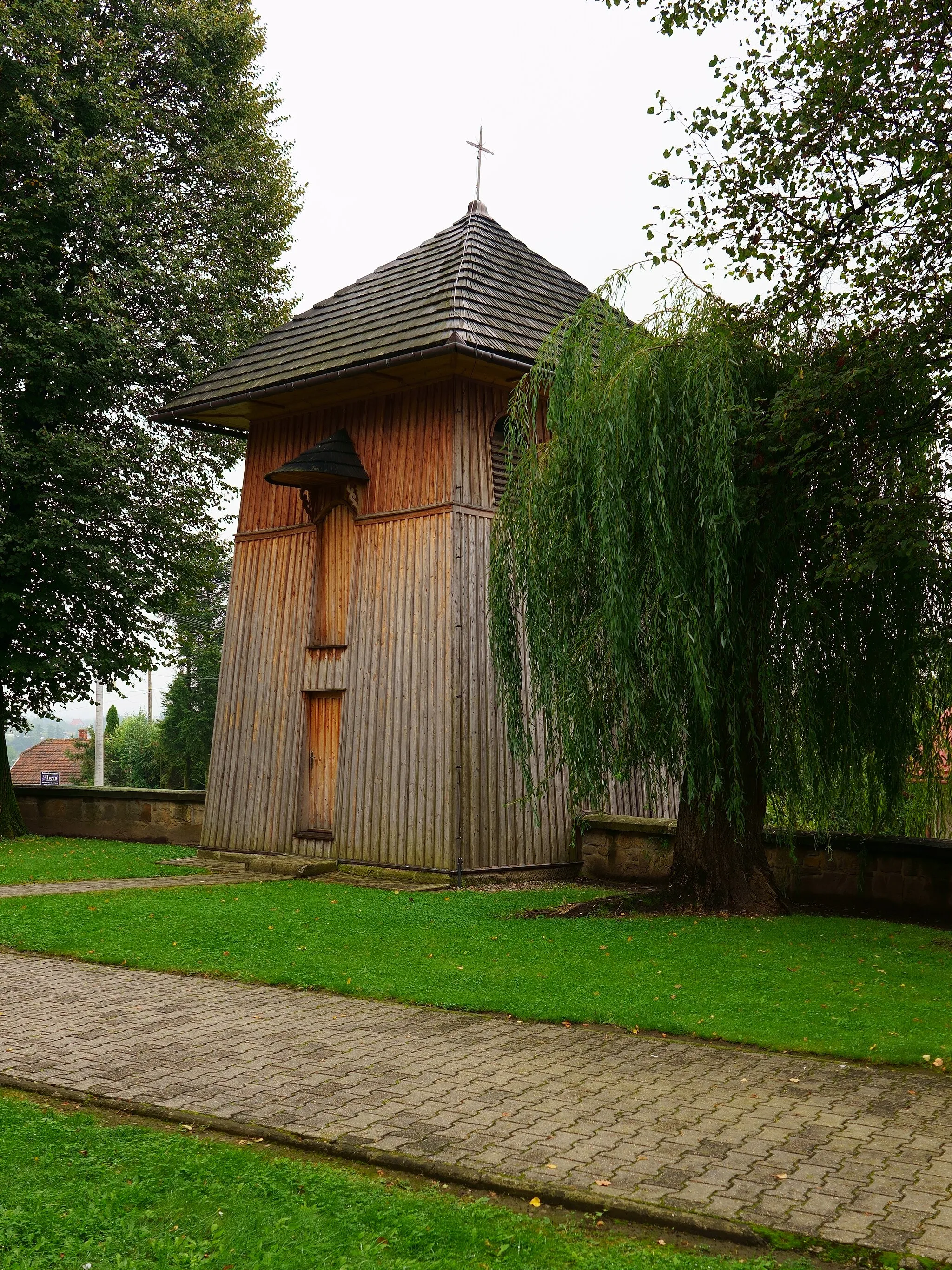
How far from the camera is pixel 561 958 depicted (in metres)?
9.45

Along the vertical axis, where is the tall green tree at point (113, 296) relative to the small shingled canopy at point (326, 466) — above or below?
above

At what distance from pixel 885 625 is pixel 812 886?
3.37m

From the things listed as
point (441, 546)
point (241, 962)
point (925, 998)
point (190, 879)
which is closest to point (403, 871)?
point (190, 879)

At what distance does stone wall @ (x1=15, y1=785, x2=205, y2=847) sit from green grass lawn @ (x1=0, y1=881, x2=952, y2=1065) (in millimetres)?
7383

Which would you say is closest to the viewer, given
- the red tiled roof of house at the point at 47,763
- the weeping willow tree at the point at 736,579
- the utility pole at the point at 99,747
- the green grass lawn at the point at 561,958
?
the green grass lawn at the point at 561,958

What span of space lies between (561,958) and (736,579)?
12.9 feet

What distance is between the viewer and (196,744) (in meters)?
50.2

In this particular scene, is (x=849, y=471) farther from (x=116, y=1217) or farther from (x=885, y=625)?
(x=116, y=1217)

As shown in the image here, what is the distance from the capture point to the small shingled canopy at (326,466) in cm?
1602

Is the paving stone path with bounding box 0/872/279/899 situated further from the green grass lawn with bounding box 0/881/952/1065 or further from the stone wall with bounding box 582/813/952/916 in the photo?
the stone wall with bounding box 582/813/952/916

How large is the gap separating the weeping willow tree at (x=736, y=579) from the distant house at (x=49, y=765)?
63.6 m

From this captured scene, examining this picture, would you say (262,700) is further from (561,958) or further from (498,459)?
(561,958)

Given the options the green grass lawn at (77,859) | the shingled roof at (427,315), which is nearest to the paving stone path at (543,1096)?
the green grass lawn at (77,859)

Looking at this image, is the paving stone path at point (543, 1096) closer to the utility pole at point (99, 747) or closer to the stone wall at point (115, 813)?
the stone wall at point (115, 813)
